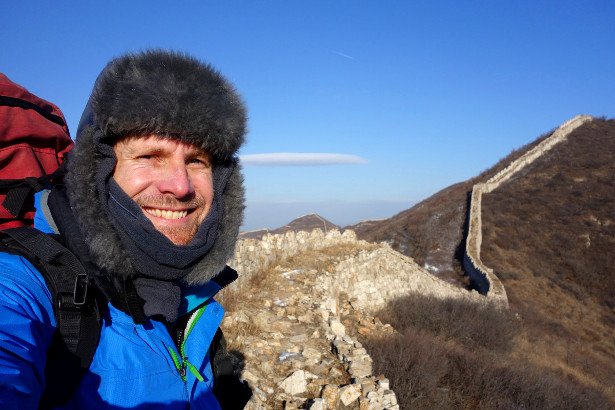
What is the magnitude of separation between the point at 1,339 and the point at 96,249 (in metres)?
0.45

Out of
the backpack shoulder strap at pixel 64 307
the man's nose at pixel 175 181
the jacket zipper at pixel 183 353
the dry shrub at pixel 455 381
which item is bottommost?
the dry shrub at pixel 455 381

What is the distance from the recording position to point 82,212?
4.25ft

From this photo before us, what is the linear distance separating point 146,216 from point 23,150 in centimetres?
→ 58

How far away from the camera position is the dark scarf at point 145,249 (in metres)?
1.36

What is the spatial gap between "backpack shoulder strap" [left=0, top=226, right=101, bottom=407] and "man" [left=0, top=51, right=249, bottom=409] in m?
0.03

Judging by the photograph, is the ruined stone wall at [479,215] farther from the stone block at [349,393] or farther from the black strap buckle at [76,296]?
the black strap buckle at [76,296]

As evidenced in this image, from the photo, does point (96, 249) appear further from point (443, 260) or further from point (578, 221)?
point (578, 221)

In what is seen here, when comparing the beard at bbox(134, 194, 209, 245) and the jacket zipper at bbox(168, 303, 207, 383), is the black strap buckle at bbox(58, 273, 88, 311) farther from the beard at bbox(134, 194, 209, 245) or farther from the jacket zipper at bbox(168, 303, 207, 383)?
the jacket zipper at bbox(168, 303, 207, 383)

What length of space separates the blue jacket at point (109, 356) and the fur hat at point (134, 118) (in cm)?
17

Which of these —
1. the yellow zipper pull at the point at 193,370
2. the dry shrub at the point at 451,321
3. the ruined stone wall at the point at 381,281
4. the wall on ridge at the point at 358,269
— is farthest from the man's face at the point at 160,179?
the dry shrub at the point at 451,321

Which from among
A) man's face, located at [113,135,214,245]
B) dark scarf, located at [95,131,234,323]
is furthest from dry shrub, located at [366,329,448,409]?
man's face, located at [113,135,214,245]

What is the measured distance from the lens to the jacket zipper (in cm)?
144

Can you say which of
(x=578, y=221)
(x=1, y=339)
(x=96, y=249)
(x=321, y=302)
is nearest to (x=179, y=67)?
(x=96, y=249)

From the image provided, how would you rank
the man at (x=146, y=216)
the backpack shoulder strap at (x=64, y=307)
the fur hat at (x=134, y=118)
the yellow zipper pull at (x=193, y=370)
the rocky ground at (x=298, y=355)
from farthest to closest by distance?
the rocky ground at (x=298, y=355), the yellow zipper pull at (x=193, y=370), the fur hat at (x=134, y=118), the man at (x=146, y=216), the backpack shoulder strap at (x=64, y=307)
